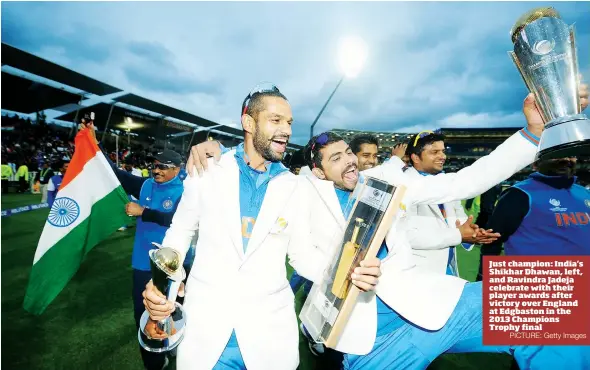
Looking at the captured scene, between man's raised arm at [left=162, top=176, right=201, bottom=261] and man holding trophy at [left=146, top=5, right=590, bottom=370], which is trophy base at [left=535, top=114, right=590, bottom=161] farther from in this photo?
man's raised arm at [left=162, top=176, right=201, bottom=261]

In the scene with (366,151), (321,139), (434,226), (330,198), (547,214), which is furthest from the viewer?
(366,151)

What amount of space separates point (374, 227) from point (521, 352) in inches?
48.1

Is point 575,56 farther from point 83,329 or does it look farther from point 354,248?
point 83,329

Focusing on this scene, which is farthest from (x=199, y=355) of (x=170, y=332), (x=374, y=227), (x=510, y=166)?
(x=510, y=166)

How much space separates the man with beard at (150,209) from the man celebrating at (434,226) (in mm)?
2649

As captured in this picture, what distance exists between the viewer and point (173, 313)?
4.32 ft

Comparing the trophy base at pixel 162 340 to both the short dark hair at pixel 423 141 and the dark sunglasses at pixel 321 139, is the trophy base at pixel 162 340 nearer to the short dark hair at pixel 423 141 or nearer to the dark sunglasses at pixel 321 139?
the dark sunglasses at pixel 321 139

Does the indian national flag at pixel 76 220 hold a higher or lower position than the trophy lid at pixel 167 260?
lower

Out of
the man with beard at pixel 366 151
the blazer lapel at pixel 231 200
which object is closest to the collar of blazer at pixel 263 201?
the blazer lapel at pixel 231 200

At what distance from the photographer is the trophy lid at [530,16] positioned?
1194mm

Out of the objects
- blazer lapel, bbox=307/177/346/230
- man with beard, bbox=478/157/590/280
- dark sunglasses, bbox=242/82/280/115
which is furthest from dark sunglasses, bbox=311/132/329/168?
man with beard, bbox=478/157/590/280

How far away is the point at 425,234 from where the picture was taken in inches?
92.1

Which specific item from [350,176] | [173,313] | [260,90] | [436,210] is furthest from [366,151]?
[173,313]

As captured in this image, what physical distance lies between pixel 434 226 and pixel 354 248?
7.06ft
